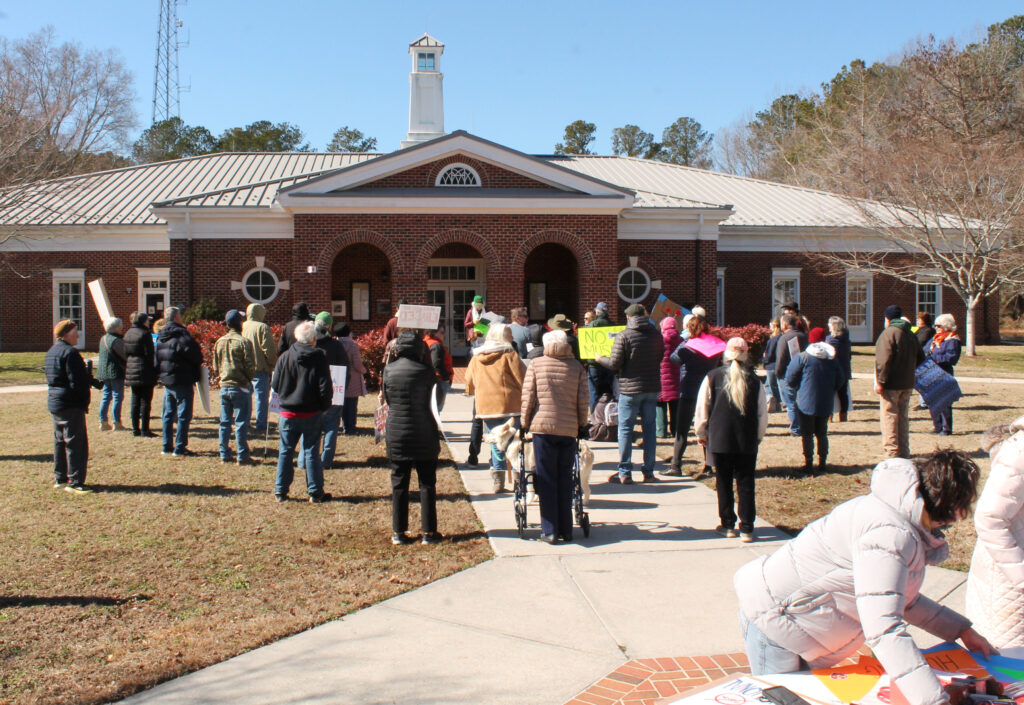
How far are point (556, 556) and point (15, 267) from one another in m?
26.0

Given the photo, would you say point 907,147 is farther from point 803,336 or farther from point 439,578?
point 439,578

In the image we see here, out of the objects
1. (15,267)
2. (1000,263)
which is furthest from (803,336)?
(15,267)

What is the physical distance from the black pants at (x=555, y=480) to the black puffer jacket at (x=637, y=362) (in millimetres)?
2076

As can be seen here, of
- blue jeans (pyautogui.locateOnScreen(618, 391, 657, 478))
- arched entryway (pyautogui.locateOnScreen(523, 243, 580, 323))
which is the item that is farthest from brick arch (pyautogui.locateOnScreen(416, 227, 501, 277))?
blue jeans (pyautogui.locateOnScreen(618, 391, 657, 478))

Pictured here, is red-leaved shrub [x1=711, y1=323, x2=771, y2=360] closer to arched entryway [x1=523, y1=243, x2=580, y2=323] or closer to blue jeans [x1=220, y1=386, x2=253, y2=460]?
arched entryway [x1=523, y1=243, x2=580, y2=323]

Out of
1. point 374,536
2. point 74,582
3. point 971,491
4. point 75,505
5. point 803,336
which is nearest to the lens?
point 971,491

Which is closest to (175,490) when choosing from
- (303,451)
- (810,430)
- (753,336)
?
(303,451)

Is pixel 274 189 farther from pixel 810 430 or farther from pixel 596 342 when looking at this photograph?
pixel 810 430

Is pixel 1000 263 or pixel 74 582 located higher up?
pixel 1000 263

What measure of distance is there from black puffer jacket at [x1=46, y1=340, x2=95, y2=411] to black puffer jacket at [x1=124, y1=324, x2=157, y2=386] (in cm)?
289

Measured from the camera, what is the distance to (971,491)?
121 inches

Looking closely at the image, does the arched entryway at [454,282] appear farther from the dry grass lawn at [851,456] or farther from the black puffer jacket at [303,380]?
the black puffer jacket at [303,380]

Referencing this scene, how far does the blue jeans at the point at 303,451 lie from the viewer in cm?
816

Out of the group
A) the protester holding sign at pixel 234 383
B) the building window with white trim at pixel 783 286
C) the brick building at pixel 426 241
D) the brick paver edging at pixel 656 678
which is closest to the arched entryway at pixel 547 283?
the brick building at pixel 426 241
